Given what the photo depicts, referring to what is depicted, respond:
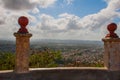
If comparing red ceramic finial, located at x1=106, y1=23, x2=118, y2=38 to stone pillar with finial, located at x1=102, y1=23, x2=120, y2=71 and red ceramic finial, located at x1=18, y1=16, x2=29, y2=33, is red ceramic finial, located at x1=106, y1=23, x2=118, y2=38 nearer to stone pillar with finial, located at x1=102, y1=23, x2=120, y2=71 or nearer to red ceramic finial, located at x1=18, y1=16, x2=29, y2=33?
stone pillar with finial, located at x1=102, y1=23, x2=120, y2=71

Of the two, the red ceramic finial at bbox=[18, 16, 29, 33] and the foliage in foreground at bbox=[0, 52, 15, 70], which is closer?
the red ceramic finial at bbox=[18, 16, 29, 33]

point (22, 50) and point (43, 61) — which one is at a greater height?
point (22, 50)

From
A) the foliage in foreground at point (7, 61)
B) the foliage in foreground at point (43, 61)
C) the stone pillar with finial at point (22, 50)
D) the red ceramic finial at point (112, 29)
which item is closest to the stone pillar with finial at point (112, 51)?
the red ceramic finial at point (112, 29)

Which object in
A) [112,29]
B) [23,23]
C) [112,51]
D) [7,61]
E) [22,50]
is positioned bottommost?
[7,61]

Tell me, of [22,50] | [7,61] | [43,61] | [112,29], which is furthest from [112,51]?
[43,61]

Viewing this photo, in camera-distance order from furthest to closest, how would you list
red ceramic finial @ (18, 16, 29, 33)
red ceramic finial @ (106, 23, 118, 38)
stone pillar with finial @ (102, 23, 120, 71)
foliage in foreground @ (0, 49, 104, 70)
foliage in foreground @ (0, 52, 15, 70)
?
foliage in foreground @ (0, 49, 104, 70) < foliage in foreground @ (0, 52, 15, 70) < red ceramic finial @ (106, 23, 118, 38) < stone pillar with finial @ (102, 23, 120, 71) < red ceramic finial @ (18, 16, 29, 33)

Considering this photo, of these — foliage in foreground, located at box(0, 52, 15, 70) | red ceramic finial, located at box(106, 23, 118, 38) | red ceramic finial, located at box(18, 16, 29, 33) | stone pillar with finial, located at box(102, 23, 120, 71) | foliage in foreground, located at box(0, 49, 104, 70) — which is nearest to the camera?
red ceramic finial, located at box(18, 16, 29, 33)

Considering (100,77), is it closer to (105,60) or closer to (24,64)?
(105,60)

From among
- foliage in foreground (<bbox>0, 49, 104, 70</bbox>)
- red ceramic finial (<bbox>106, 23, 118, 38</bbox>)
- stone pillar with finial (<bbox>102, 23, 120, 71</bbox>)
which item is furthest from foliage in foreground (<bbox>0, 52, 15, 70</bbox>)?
red ceramic finial (<bbox>106, 23, 118, 38</bbox>)

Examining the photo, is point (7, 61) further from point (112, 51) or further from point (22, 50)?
point (112, 51)

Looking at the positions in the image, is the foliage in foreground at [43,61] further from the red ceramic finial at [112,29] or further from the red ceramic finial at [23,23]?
the red ceramic finial at [23,23]

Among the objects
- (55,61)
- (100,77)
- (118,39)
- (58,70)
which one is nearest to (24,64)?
(58,70)

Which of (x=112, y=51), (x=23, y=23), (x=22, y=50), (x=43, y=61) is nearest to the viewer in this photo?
(x=22, y=50)

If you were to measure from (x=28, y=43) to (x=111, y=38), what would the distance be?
2616mm
